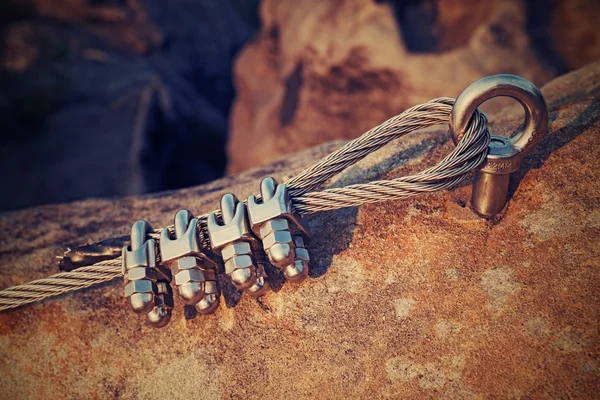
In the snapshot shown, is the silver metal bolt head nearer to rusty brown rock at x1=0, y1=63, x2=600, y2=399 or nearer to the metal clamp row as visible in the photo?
the metal clamp row

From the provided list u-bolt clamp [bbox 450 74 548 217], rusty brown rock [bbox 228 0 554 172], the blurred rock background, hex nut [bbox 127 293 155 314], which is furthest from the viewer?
the blurred rock background

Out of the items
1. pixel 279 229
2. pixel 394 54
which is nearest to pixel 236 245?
pixel 279 229

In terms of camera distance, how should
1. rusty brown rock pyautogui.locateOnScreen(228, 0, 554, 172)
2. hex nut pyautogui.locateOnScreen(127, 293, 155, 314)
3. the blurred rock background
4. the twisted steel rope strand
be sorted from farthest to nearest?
the blurred rock background → rusty brown rock pyautogui.locateOnScreen(228, 0, 554, 172) → the twisted steel rope strand → hex nut pyautogui.locateOnScreen(127, 293, 155, 314)

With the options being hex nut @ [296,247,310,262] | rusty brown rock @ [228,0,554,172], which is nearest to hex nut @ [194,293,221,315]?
hex nut @ [296,247,310,262]

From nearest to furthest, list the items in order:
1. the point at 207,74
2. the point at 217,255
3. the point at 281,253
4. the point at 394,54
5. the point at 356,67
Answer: the point at 281,253 → the point at 217,255 → the point at 394,54 → the point at 356,67 → the point at 207,74

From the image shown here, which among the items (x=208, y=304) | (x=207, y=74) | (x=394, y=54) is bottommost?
(x=207, y=74)

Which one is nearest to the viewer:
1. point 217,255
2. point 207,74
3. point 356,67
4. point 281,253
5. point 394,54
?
point 281,253

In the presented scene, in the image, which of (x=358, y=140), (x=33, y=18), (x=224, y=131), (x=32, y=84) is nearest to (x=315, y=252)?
(x=358, y=140)

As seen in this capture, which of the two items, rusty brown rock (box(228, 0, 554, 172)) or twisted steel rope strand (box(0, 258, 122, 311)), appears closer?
twisted steel rope strand (box(0, 258, 122, 311))

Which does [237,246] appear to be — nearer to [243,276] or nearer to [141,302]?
[243,276]

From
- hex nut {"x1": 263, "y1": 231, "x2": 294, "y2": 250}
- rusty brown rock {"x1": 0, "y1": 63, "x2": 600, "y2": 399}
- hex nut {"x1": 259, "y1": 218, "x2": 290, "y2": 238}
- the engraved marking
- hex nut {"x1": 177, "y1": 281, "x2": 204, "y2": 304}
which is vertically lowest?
rusty brown rock {"x1": 0, "y1": 63, "x2": 600, "y2": 399}
